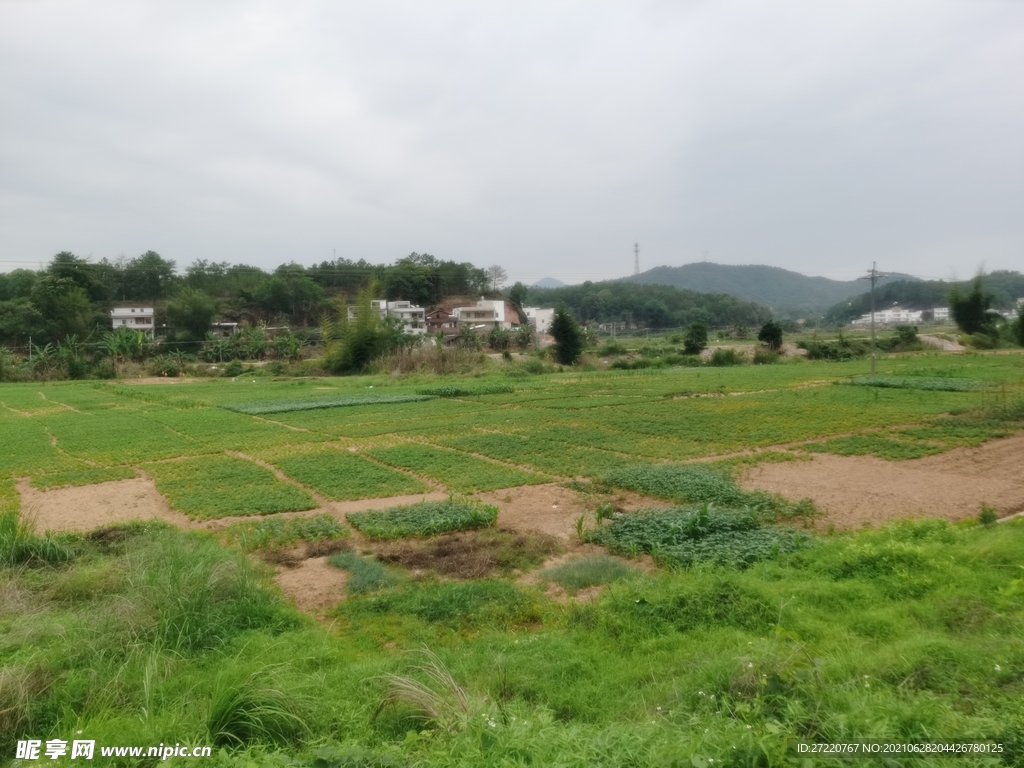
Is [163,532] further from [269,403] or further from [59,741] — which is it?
[269,403]

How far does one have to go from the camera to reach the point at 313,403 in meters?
28.2

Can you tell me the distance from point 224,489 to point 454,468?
456 cm

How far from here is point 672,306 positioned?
9988 cm

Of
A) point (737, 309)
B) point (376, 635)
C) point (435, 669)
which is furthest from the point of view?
point (737, 309)

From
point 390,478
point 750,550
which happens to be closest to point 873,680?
point 750,550

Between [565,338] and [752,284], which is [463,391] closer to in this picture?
[565,338]

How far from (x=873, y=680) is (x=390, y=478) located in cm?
1041

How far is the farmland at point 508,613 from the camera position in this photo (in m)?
3.73

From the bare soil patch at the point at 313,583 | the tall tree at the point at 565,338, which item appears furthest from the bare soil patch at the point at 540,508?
the tall tree at the point at 565,338

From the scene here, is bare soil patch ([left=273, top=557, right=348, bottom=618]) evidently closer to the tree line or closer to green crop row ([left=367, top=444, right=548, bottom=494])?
green crop row ([left=367, top=444, right=548, bottom=494])

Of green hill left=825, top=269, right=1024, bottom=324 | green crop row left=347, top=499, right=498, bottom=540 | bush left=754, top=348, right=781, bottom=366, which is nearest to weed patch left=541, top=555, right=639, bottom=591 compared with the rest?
green crop row left=347, top=499, right=498, bottom=540

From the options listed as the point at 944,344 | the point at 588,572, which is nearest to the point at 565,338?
the point at 944,344

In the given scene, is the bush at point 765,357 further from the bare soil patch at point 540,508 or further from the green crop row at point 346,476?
the bare soil patch at point 540,508

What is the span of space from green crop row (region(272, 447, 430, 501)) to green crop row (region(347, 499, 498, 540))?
1565 mm
